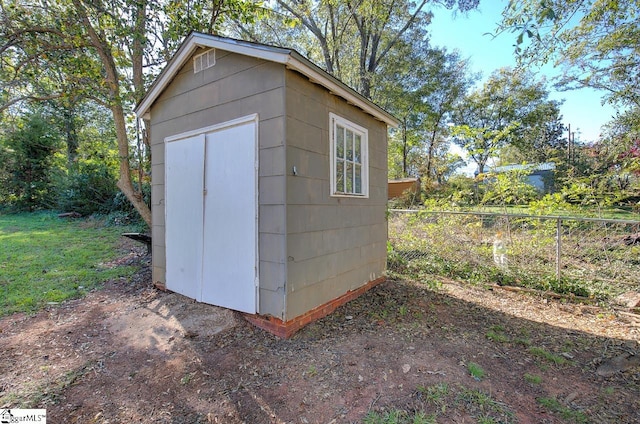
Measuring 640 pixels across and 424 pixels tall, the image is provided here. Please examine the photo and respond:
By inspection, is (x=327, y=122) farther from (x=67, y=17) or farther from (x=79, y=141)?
(x=79, y=141)

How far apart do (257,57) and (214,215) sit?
1.87m

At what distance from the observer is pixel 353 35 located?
13352 mm

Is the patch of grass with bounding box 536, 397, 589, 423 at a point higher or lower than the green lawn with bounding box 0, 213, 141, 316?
lower

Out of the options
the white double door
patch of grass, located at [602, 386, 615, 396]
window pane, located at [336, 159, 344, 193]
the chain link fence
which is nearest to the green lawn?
the white double door

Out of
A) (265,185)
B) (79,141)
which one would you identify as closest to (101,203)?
(79,141)

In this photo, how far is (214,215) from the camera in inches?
140

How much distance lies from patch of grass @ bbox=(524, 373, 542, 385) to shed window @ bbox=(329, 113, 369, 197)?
2606 millimetres

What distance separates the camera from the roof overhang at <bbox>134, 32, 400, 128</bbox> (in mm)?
2934

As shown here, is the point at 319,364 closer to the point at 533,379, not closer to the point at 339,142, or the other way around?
the point at 533,379

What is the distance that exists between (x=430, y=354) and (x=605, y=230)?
3.54 m

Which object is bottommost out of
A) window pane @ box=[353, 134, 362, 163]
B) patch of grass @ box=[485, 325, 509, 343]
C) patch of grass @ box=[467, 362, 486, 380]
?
patch of grass @ box=[485, 325, 509, 343]

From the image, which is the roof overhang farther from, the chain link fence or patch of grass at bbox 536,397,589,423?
patch of grass at bbox 536,397,589,423

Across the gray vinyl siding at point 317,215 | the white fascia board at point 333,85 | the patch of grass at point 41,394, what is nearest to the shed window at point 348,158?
the gray vinyl siding at point 317,215
